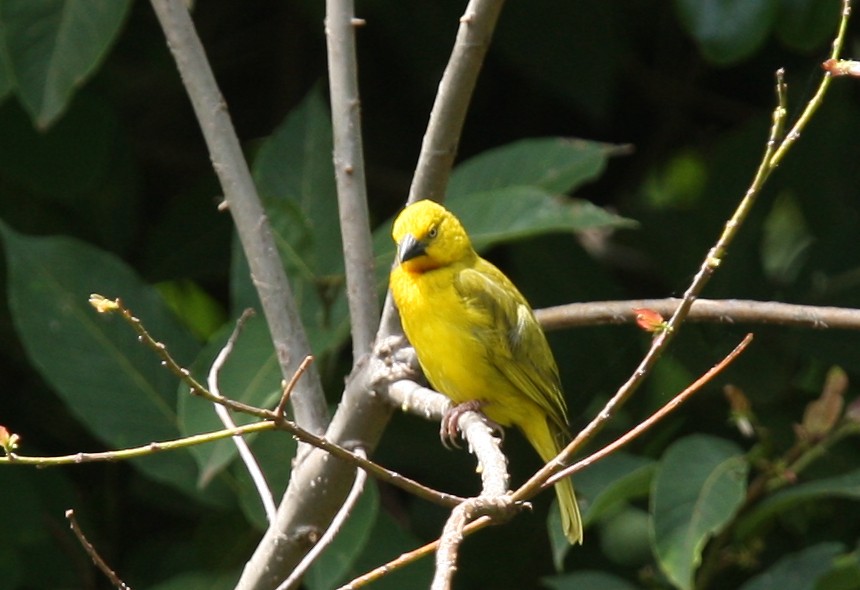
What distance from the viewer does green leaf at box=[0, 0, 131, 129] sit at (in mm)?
3408

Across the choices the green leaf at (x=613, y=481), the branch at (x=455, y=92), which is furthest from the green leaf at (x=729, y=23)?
the branch at (x=455, y=92)

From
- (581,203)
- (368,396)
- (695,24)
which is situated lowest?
(368,396)

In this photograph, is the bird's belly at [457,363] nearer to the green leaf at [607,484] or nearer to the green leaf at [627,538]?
the green leaf at [607,484]

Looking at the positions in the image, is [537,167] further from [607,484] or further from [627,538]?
[627,538]

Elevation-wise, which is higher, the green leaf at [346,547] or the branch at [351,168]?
the branch at [351,168]

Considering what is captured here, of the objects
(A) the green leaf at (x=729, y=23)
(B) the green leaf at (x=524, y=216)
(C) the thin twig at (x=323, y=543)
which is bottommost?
(C) the thin twig at (x=323, y=543)

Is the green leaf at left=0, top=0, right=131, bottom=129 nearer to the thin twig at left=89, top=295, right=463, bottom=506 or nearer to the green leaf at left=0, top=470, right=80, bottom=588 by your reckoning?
the green leaf at left=0, top=470, right=80, bottom=588

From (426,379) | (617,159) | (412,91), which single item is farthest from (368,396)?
(617,159)

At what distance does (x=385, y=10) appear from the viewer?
441 centimetres

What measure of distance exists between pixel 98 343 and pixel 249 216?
97cm

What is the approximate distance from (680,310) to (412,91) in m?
3.30

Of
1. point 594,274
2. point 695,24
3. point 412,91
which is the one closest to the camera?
point 695,24

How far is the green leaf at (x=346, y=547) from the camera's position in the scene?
3164 millimetres

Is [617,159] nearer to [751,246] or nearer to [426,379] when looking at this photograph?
[751,246]
